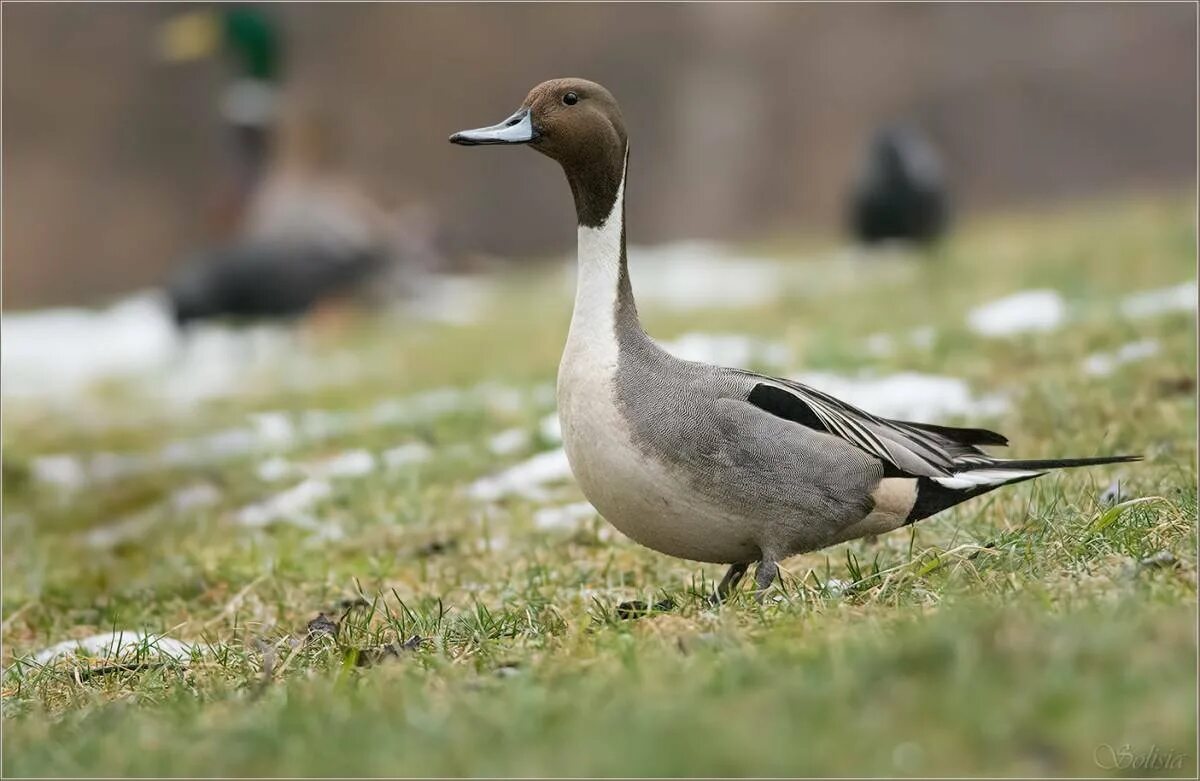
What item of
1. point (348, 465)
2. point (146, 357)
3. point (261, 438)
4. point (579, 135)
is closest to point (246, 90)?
point (146, 357)

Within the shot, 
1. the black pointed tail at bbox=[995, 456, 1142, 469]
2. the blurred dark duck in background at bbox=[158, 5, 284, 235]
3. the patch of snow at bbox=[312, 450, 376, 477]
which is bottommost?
the patch of snow at bbox=[312, 450, 376, 477]

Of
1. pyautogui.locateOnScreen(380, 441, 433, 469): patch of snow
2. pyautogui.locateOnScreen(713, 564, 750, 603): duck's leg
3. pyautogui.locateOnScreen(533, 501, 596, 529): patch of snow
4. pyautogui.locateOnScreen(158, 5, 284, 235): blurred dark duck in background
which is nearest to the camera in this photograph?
pyautogui.locateOnScreen(713, 564, 750, 603): duck's leg

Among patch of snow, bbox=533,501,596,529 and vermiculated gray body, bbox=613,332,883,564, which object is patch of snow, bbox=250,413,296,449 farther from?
vermiculated gray body, bbox=613,332,883,564

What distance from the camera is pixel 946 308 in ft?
27.9

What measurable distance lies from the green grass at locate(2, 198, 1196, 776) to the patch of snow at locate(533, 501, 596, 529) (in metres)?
0.05

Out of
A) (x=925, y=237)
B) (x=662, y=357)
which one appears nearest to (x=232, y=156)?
(x=925, y=237)

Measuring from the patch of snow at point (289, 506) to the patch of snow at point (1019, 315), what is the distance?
3376 millimetres

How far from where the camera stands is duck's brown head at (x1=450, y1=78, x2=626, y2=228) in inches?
144

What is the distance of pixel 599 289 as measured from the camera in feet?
12.0

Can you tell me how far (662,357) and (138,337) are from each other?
927 cm

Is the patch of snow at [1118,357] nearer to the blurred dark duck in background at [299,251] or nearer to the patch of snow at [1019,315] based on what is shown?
the patch of snow at [1019,315]

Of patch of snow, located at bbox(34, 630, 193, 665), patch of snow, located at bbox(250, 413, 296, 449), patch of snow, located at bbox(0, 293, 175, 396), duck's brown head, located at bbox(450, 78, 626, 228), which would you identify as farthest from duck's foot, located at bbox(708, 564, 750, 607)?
patch of snow, located at bbox(0, 293, 175, 396)

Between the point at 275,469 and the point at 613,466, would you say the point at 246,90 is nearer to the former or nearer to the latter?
the point at 275,469

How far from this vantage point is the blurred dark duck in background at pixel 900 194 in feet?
38.5
